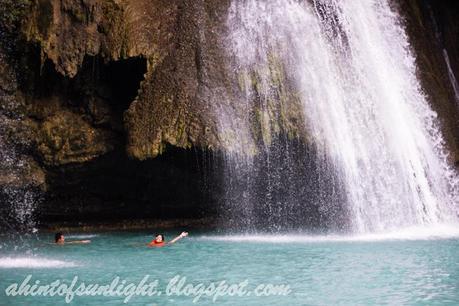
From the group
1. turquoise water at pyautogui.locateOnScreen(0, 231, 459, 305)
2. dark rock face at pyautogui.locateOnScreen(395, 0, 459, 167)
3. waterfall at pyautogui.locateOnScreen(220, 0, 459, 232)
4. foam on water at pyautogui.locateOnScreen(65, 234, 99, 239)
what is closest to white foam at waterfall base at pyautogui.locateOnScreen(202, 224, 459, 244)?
turquoise water at pyautogui.locateOnScreen(0, 231, 459, 305)

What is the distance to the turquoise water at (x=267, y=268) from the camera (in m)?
7.39

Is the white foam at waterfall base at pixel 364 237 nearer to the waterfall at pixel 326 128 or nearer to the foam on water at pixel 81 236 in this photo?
the waterfall at pixel 326 128

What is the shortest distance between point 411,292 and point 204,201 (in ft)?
34.6

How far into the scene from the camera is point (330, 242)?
40.2ft

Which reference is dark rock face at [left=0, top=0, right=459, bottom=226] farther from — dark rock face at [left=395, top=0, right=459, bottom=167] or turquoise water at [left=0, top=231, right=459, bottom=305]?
turquoise water at [left=0, top=231, right=459, bottom=305]

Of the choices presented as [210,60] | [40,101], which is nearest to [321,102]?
[210,60]

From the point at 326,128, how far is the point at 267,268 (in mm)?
6096

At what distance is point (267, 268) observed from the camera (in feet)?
30.6

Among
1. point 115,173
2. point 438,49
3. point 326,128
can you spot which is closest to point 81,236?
point 115,173

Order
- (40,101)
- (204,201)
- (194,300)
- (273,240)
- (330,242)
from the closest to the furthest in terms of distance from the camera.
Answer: (194,300), (330,242), (273,240), (40,101), (204,201)

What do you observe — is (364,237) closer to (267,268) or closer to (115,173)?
(267,268)

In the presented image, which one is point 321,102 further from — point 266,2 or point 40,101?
point 40,101

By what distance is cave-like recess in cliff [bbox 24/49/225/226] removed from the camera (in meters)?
15.4

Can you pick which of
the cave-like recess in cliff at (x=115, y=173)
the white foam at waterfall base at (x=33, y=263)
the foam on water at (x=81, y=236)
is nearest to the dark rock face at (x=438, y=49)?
the cave-like recess in cliff at (x=115, y=173)
